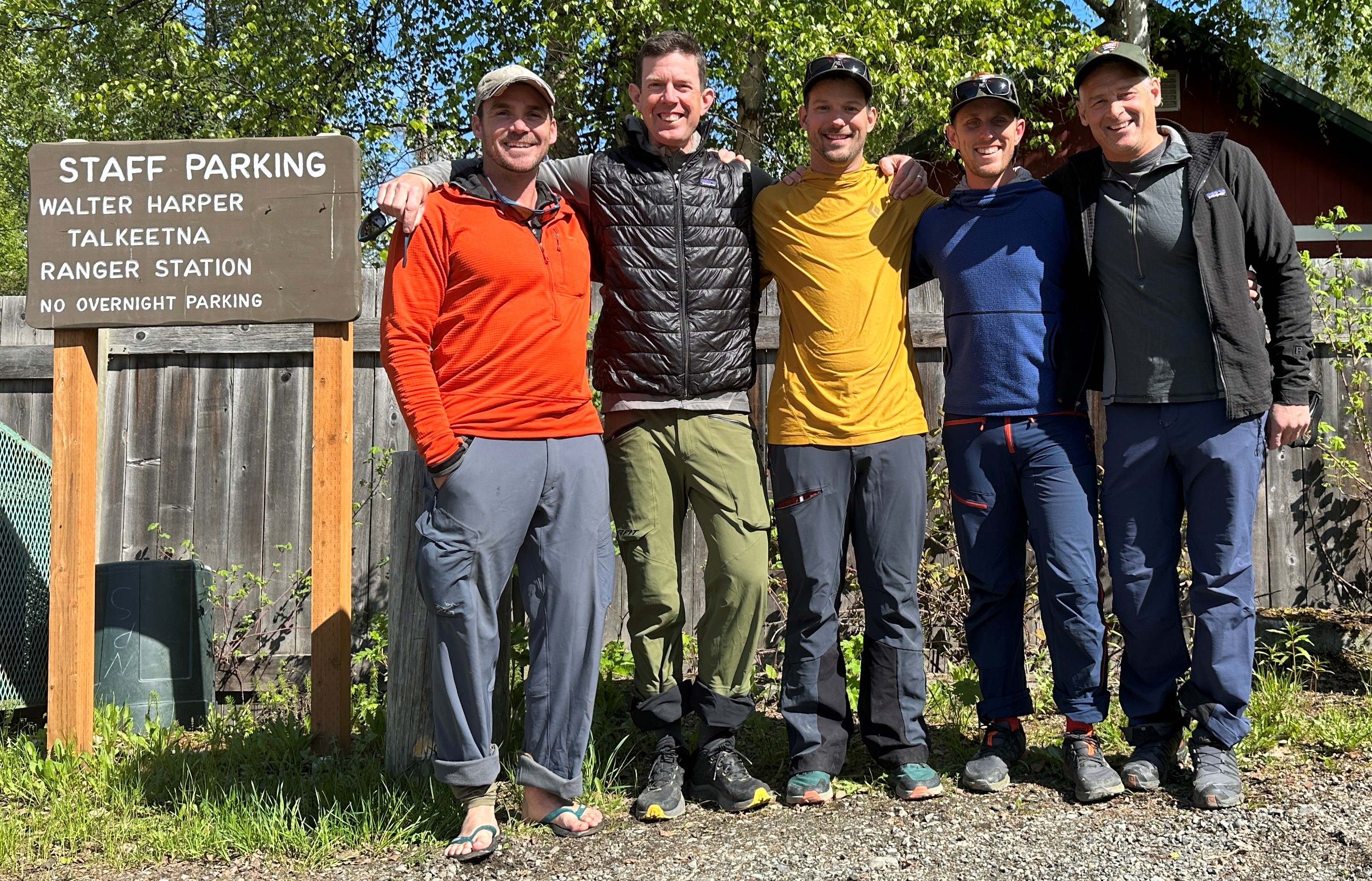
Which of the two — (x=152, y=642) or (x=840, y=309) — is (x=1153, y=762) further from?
(x=152, y=642)

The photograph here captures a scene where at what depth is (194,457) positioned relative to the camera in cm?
519

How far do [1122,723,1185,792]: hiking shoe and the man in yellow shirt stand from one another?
0.57 metres

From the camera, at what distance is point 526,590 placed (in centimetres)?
322

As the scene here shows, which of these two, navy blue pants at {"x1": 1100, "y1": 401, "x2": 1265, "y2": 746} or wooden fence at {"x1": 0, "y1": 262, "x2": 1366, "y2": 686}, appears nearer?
navy blue pants at {"x1": 1100, "y1": 401, "x2": 1265, "y2": 746}

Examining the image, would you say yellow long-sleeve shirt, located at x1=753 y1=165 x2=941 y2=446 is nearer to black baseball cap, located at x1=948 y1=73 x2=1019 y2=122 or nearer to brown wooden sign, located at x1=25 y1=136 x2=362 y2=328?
black baseball cap, located at x1=948 y1=73 x2=1019 y2=122

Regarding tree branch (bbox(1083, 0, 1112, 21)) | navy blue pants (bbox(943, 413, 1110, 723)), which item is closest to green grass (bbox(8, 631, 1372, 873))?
navy blue pants (bbox(943, 413, 1110, 723))

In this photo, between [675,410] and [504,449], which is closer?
[504,449]

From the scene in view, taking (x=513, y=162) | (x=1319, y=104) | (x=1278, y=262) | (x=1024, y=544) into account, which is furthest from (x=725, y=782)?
(x=1319, y=104)

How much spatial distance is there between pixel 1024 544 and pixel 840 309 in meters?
0.96

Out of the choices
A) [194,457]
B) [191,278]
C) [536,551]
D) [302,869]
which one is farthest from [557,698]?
[194,457]

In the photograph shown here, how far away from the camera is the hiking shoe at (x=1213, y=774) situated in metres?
3.18

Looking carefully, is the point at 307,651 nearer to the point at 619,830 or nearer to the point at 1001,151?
the point at 619,830

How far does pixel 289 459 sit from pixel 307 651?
91 centimetres

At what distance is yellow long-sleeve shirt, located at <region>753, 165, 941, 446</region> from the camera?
3344mm
